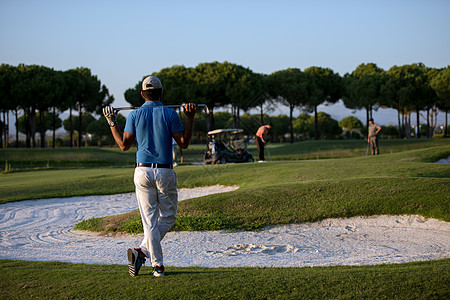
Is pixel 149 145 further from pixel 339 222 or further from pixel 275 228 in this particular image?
pixel 339 222

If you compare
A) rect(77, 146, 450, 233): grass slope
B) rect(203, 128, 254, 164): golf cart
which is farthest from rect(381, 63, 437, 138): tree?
rect(77, 146, 450, 233): grass slope

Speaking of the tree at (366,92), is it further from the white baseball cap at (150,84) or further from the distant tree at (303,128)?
the white baseball cap at (150,84)

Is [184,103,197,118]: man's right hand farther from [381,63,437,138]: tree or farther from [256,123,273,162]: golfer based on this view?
[381,63,437,138]: tree

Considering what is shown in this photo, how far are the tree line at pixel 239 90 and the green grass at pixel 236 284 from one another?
143 ft

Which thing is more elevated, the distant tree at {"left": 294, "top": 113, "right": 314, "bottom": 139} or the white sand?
the distant tree at {"left": 294, "top": 113, "right": 314, "bottom": 139}

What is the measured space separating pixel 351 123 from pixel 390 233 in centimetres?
13293

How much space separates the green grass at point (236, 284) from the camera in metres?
4.38

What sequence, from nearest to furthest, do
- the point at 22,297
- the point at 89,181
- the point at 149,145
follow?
the point at 22,297 → the point at 149,145 → the point at 89,181

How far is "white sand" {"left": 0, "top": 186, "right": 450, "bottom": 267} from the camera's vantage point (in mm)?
7148

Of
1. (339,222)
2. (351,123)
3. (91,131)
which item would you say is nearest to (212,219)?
(339,222)

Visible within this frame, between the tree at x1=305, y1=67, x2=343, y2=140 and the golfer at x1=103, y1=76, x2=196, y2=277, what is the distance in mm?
59611

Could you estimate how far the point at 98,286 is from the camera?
4852 millimetres

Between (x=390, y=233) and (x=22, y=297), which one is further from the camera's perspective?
(x=390, y=233)

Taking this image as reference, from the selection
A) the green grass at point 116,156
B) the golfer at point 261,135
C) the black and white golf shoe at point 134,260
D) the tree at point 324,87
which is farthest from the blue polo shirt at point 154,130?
the tree at point 324,87
